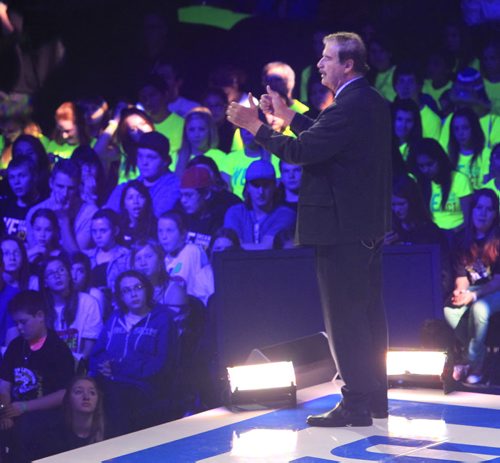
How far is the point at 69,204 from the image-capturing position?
19.4 ft

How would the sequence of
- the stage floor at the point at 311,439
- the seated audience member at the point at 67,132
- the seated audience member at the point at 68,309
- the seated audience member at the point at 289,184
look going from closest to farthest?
the stage floor at the point at 311,439 → the seated audience member at the point at 289,184 → the seated audience member at the point at 68,309 → the seated audience member at the point at 67,132

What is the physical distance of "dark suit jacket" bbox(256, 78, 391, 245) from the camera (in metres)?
2.95

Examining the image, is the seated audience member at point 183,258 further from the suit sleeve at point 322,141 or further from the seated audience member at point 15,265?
the suit sleeve at point 322,141

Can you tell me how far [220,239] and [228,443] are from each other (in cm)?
275

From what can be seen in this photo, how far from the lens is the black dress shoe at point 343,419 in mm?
3080

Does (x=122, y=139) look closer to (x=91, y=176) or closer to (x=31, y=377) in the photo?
(x=91, y=176)

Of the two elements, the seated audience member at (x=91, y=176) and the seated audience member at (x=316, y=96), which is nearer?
the seated audience member at (x=316, y=96)

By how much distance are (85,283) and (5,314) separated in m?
0.53

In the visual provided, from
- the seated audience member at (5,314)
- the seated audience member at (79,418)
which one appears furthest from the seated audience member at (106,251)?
the seated audience member at (79,418)

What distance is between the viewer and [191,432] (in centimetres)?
319

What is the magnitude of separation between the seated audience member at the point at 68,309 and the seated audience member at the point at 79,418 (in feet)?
0.90

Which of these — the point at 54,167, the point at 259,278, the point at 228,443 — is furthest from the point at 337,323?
the point at 54,167

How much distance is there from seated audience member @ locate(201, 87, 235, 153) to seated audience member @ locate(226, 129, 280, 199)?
69 mm

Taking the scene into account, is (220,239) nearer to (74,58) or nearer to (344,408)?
(74,58)
